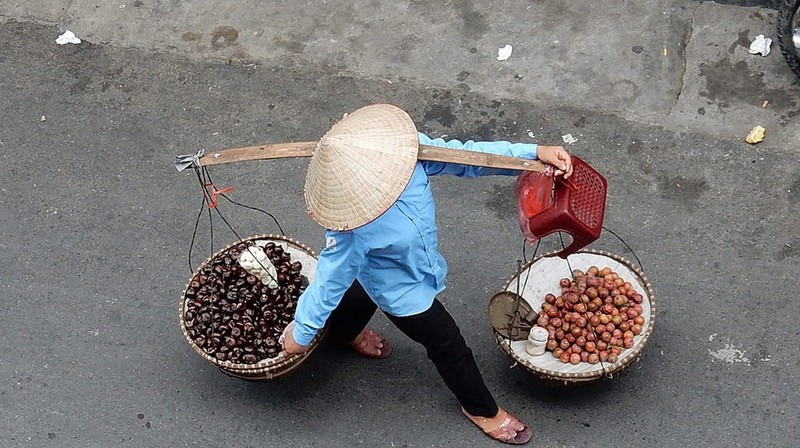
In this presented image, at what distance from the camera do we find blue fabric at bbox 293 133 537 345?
2.98 meters

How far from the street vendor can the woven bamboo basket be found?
0.27 m

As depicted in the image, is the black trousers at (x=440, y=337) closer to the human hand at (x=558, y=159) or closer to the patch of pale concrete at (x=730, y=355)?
the human hand at (x=558, y=159)

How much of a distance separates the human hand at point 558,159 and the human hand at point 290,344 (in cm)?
113

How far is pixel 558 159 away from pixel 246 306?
152 cm

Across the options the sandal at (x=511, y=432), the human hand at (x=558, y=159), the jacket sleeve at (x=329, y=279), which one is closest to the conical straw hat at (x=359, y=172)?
the jacket sleeve at (x=329, y=279)

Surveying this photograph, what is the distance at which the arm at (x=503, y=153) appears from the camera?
2994mm

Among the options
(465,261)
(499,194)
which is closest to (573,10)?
(499,194)

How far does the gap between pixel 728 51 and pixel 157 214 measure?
316 centimetres

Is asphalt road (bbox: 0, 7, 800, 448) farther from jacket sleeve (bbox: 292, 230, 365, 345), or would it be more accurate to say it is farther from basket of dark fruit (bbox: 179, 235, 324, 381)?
jacket sleeve (bbox: 292, 230, 365, 345)

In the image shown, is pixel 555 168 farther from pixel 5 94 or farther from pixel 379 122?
pixel 5 94

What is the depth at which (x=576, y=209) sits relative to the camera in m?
3.03

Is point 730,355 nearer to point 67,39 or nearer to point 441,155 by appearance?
point 441,155

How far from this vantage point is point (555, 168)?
300cm

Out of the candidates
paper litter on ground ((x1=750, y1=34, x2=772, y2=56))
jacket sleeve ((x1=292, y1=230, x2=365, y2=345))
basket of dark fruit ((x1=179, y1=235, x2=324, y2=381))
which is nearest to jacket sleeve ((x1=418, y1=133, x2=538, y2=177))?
jacket sleeve ((x1=292, y1=230, x2=365, y2=345))
